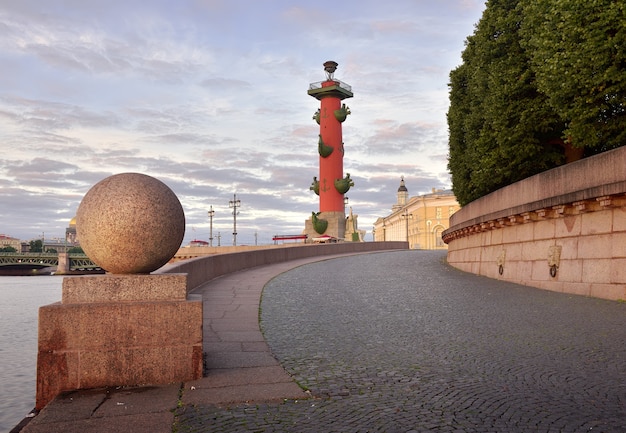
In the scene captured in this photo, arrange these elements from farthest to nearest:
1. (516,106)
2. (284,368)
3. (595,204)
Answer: (516,106) < (595,204) < (284,368)

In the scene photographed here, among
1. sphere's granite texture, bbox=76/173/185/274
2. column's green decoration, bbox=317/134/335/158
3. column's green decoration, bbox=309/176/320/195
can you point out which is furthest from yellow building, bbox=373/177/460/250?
Answer: sphere's granite texture, bbox=76/173/185/274

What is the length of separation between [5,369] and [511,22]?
700 inches

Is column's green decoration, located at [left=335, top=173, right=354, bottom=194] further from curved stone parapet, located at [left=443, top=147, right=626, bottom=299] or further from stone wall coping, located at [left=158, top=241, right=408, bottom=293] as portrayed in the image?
curved stone parapet, located at [left=443, top=147, right=626, bottom=299]

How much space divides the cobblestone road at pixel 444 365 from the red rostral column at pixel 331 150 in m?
45.9

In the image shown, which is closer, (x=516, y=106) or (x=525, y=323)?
(x=525, y=323)

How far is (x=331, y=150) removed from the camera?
190 feet

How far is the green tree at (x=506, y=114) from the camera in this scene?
17.0m

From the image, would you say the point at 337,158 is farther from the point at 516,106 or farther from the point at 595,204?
the point at 595,204

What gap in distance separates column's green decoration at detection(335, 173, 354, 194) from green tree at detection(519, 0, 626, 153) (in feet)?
139

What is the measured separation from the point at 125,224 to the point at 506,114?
14.6m

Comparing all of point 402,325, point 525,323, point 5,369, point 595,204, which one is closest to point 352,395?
point 402,325

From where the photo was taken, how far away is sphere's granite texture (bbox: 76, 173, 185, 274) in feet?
18.7

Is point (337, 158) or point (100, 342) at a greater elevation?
point (337, 158)

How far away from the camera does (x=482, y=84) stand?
64.3ft
